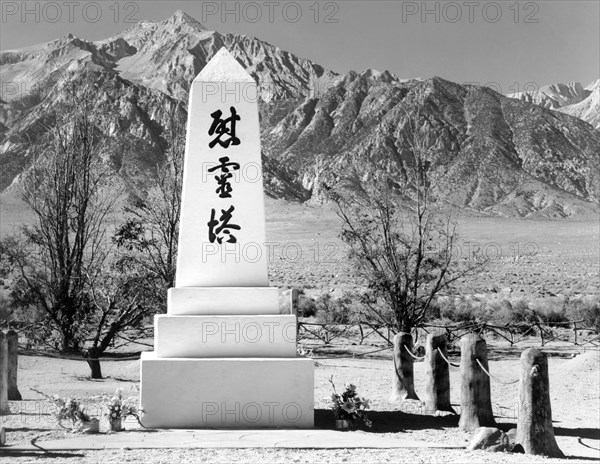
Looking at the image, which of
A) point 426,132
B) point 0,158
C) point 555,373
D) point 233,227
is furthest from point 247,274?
point 426,132

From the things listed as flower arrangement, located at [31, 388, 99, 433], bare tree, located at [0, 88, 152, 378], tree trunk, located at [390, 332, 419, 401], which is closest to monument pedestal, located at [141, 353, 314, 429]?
flower arrangement, located at [31, 388, 99, 433]

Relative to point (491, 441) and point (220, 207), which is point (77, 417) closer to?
point (220, 207)

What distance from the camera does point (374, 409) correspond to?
484 inches

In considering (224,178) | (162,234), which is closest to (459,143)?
(162,234)

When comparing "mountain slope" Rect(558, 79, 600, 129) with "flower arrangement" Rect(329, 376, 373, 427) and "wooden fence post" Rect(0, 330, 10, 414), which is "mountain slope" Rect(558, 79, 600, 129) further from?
"wooden fence post" Rect(0, 330, 10, 414)

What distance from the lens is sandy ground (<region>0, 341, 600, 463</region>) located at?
27.5 feet

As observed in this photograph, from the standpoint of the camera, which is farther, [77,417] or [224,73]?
[224,73]

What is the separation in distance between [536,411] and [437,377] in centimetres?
322

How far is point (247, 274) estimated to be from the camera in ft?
35.1

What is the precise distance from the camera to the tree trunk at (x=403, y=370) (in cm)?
1321

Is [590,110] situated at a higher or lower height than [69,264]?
higher

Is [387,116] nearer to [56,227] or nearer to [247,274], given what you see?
[56,227]

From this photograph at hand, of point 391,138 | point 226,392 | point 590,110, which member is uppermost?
point 590,110

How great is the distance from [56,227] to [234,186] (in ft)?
38.6
